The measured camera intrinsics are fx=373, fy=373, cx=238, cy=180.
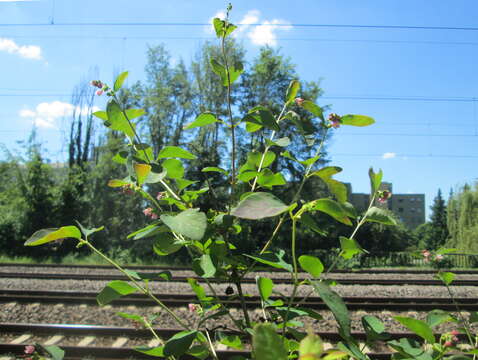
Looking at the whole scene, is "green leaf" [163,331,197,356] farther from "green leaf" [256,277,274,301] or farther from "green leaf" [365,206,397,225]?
"green leaf" [365,206,397,225]

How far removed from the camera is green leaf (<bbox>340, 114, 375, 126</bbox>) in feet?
2.40

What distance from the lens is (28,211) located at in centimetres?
1681

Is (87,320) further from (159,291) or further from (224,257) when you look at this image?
(224,257)

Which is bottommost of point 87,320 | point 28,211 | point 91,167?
point 87,320

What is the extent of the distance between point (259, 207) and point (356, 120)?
35 cm

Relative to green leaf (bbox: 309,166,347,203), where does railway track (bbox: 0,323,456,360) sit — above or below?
below

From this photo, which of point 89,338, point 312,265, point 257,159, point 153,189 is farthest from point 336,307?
point 153,189

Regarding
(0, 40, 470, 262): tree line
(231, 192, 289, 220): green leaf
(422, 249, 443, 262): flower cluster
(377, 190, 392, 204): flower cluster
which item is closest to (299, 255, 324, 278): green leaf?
(231, 192, 289, 220): green leaf

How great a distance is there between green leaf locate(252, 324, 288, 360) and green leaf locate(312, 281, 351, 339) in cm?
17

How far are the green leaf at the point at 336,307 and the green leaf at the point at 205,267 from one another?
197 mm

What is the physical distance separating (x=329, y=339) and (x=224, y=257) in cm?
388

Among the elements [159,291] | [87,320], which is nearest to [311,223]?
[87,320]

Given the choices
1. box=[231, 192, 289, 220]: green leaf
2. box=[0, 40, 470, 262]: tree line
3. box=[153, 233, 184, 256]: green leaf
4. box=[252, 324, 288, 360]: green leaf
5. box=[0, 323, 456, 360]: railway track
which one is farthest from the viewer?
box=[0, 40, 470, 262]: tree line

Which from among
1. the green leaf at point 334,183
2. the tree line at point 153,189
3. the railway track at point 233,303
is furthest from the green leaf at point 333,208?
the tree line at point 153,189
